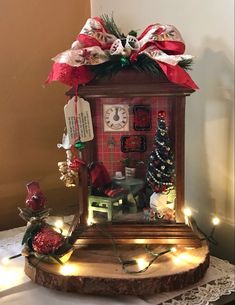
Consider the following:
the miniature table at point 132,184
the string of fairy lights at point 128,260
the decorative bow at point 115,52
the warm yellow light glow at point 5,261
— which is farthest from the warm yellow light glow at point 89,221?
the decorative bow at point 115,52

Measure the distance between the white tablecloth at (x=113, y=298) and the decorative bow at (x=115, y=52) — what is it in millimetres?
406

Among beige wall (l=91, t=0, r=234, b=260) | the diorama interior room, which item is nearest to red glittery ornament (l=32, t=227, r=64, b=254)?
the diorama interior room

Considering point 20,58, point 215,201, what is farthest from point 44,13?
point 215,201

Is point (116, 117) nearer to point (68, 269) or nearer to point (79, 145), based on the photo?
point (79, 145)

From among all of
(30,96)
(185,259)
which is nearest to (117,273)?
(185,259)

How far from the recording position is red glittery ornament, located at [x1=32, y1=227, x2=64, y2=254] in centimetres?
86

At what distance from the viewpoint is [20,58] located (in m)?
1.21

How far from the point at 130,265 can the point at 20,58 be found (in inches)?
27.1

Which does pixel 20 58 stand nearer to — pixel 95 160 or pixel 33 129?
pixel 33 129

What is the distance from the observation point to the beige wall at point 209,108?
3.28ft

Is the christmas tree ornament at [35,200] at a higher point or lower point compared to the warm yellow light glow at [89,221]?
higher

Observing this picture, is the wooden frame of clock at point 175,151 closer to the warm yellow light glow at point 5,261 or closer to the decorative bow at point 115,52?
the decorative bow at point 115,52

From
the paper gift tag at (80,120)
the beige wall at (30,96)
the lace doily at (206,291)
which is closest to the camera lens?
the lace doily at (206,291)

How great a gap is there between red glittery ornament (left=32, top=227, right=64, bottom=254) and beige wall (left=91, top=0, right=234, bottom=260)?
16.8 inches
